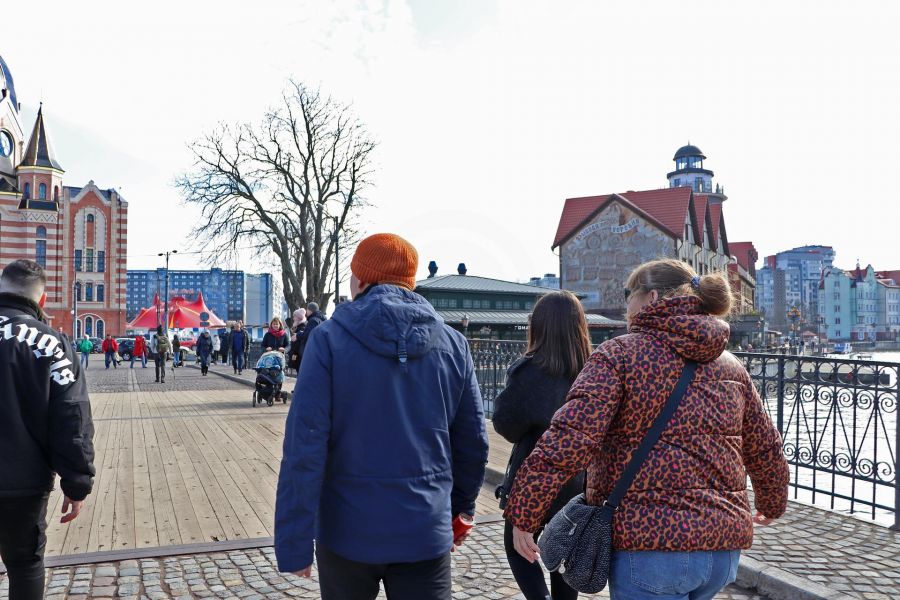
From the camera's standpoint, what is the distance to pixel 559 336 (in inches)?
148

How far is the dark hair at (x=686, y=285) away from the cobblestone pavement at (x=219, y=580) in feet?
9.01

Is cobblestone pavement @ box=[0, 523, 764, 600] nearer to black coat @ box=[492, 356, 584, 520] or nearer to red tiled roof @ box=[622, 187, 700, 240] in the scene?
black coat @ box=[492, 356, 584, 520]

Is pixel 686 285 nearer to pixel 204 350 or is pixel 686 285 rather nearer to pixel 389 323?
pixel 389 323

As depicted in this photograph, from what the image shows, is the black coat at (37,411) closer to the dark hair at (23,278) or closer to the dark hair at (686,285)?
the dark hair at (23,278)

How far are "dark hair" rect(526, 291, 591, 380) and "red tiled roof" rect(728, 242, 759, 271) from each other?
8745cm

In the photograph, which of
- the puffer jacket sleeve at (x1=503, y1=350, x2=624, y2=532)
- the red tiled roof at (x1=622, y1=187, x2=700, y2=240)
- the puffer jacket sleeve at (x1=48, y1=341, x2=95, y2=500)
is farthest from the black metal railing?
the red tiled roof at (x1=622, y1=187, x2=700, y2=240)

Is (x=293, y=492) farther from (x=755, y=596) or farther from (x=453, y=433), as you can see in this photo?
(x=755, y=596)

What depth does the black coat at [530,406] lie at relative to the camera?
3.70 metres

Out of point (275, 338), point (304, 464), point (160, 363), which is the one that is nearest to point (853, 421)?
point (304, 464)

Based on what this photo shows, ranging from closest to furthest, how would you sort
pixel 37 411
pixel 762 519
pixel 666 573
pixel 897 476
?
1. pixel 666 573
2. pixel 762 519
3. pixel 37 411
4. pixel 897 476

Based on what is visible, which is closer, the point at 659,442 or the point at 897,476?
the point at 659,442

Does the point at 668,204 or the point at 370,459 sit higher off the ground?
the point at 668,204

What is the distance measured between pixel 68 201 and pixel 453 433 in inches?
3354

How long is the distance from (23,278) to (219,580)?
2.33 metres
